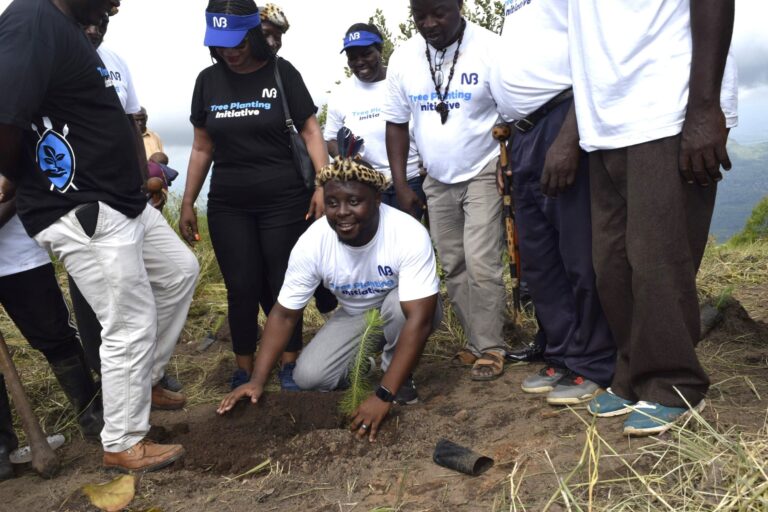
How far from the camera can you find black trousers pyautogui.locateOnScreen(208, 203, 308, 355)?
3.79m

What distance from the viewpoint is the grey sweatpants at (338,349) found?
357cm

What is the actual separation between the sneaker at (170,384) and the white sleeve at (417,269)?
159cm

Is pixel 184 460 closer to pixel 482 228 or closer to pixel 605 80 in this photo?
pixel 482 228

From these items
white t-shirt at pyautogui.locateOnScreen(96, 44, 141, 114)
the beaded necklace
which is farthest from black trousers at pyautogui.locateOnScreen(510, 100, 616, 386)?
white t-shirt at pyautogui.locateOnScreen(96, 44, 141, 114)

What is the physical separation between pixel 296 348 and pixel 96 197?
161 centimetres

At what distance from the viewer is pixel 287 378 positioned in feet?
12.5

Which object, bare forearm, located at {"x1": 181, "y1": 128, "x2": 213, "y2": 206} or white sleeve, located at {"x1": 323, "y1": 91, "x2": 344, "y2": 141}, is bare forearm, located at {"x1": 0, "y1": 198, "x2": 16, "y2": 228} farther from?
white sleeve, located at {"x1": 323, "y1": 91, "x2": 344, "y2": 141}

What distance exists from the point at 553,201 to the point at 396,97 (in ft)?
4.31

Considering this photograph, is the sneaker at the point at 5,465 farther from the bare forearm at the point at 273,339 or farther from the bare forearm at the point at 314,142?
the bare forearm at the point at 314,142

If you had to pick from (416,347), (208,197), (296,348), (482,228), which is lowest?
(296,348)

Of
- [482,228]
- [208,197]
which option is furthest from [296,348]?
[482,228]

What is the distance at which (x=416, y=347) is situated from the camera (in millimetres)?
3152

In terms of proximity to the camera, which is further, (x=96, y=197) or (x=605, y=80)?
(x=96, y=197)

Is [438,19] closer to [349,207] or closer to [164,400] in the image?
[349,207]
